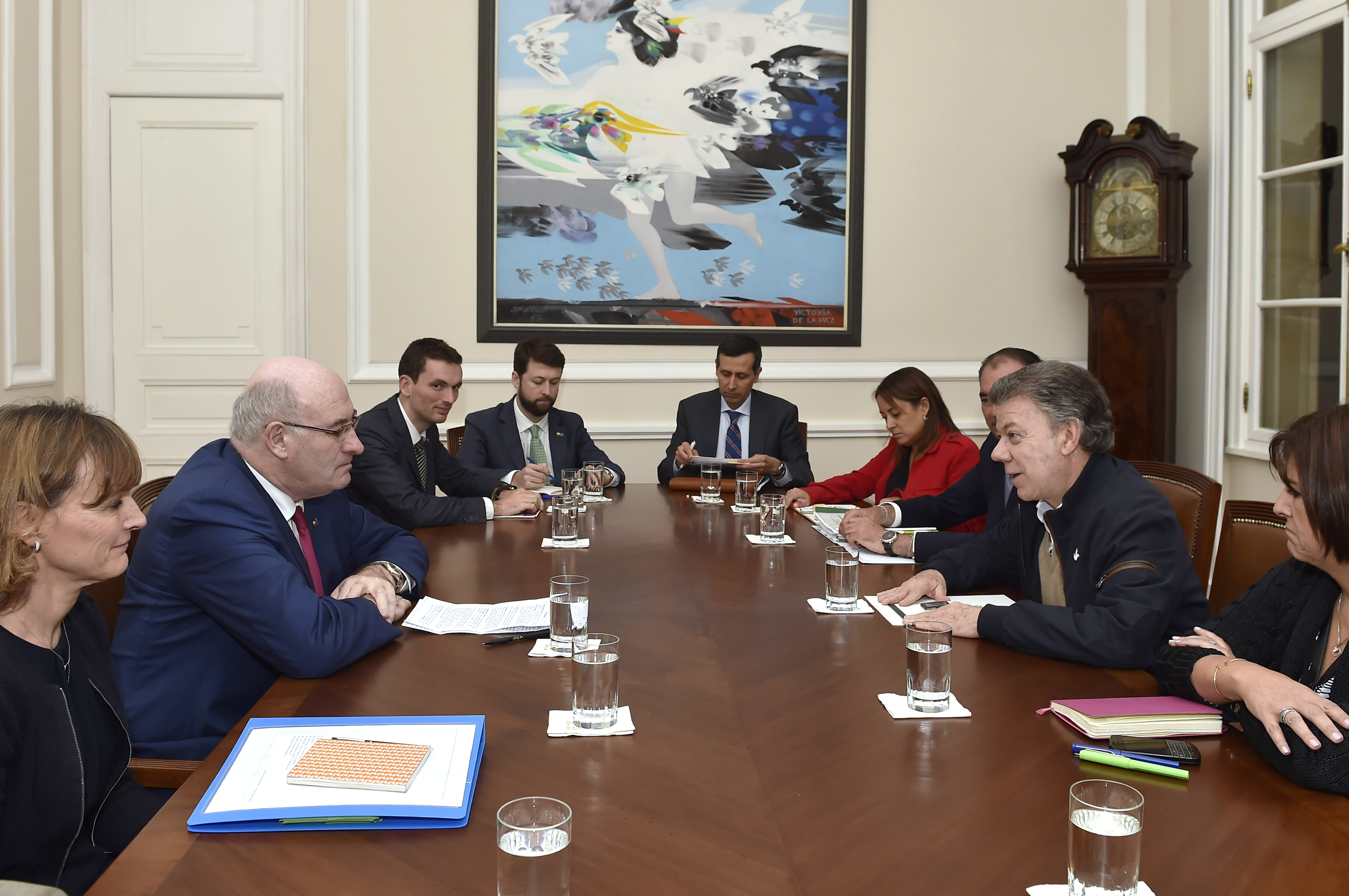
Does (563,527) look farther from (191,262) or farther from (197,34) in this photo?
(197,34)

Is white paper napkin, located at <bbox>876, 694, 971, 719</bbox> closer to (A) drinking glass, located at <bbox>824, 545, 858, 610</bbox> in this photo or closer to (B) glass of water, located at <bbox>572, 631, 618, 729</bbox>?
(B) glass of water, located at <bbox>572, 631, 618, 729</bbox>

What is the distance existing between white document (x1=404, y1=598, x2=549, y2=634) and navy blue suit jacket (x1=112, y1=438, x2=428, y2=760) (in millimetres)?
124

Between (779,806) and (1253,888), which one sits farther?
Answer: (779,806)

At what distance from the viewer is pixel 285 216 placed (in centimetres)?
535

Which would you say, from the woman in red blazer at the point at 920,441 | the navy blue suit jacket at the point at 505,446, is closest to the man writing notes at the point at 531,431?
the navy blue suit jacket at the point at 505,446

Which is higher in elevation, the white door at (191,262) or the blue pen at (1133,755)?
the white door at (191,262)


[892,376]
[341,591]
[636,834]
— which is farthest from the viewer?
[892,376]

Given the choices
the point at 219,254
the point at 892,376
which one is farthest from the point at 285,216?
Answer: the point at 892,376

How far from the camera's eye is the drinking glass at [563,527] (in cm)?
301

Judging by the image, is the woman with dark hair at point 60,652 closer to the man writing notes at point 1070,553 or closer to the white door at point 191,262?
the man writing notes at point 1070,553

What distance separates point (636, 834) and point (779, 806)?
192 millimetres

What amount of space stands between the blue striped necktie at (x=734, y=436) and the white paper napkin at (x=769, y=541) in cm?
160

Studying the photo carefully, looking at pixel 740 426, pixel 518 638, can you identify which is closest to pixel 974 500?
pixel 740 426

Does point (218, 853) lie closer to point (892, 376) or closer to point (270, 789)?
point (270, 789)
